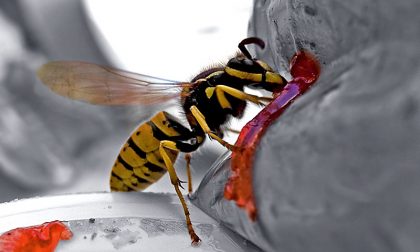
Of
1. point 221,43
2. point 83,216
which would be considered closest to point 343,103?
point 83,216

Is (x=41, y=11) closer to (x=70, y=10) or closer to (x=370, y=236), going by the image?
(x=70, y=10)

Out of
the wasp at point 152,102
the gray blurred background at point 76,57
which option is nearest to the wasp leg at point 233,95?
the wasp at point 152,102

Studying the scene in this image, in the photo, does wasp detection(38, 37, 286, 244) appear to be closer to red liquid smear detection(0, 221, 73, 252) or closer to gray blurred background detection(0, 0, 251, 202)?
red liquid smear detection(0, 221, 73, 252)

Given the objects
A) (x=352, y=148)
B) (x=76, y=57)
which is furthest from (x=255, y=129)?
(x=76, y=57)

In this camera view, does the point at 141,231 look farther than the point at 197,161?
No

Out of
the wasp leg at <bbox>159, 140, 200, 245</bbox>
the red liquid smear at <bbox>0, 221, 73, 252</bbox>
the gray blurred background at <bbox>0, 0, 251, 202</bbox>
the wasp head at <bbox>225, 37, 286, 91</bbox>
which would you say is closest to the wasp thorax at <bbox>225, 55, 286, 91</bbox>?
the wasp head at <bbox>225, 37, 286, 91</bbox>

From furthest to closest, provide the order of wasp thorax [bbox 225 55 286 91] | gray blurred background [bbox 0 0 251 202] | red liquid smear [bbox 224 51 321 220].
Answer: gray blurred background [bbox 0 0 251 202] → wasp thorax [bbox 225 55 286 91] → red liquid smear [bbox 224 51 321 220]

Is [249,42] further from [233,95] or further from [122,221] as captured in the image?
[122,221]
